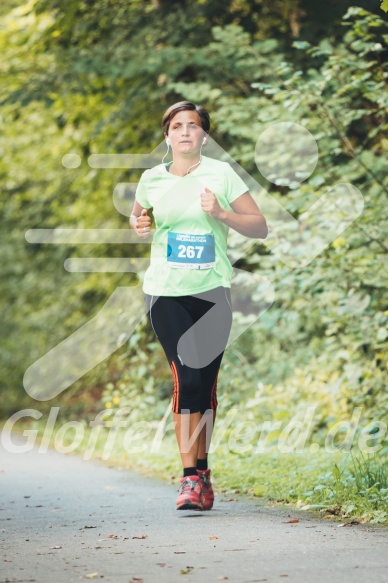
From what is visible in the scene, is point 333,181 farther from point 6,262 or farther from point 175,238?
point 6,262

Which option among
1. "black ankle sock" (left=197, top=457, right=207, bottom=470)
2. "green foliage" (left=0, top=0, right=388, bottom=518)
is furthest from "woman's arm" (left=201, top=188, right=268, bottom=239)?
"green foliage" (left=0, top=0, right=388, bottom=518)

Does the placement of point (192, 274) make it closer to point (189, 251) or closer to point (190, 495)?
point (189, 251)

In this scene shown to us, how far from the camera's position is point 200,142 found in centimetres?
581

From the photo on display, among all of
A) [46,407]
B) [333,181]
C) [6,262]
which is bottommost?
[46,407]

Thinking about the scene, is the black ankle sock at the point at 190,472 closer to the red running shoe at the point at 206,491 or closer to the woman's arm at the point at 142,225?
the red running shoe at the point at 206,491

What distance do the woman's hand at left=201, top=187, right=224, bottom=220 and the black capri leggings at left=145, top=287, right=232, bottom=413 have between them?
43cm

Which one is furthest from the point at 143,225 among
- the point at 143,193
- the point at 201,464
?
the point at 201,464

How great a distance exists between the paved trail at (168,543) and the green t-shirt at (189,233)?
118 centimetres

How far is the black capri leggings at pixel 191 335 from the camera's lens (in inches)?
222

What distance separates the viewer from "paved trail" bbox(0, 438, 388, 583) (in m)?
3.72

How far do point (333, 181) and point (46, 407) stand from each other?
425 inches

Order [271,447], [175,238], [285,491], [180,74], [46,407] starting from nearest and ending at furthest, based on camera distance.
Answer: [175,238]
[285,491]
[271,447]
[180,74]
[46,407]

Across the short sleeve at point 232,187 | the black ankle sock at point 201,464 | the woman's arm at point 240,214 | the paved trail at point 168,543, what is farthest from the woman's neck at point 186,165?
the paved trail at point 168,543

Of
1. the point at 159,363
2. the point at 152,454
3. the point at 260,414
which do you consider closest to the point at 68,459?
the point at 152,454
